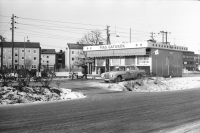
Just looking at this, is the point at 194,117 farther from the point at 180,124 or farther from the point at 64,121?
the point at 64,121

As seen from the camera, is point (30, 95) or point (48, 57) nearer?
point (30, 95)

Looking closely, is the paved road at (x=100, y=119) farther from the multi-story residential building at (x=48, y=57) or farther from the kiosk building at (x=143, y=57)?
the multi-story residential building at (x=48, y=57)

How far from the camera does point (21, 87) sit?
11430mm

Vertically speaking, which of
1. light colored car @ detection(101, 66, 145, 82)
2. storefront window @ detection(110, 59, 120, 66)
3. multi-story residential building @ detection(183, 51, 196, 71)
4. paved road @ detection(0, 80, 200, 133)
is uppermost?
multi-story residential building @ detection(183, 51, 196, 71)

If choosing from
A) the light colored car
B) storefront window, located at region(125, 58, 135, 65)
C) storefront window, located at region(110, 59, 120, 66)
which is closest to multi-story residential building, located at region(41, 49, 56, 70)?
storefront window, located at region(110, 59, 120, 66)

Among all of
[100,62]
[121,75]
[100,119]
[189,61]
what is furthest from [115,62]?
[189,61]

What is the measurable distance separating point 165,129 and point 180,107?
3385 millimetres

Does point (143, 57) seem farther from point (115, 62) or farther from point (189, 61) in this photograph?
point (189, 61)

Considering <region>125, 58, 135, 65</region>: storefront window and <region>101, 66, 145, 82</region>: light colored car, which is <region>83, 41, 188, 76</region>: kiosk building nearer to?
<region>125, 58, 135, 65</region>: storefront window

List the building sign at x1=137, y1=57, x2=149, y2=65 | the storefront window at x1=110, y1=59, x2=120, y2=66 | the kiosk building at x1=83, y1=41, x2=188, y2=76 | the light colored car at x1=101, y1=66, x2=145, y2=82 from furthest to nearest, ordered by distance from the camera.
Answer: the storefront window at x1=110, y1=59, x2=120, y2=66
the building sign at x1=137, y1=57, x2=149, y2=65
the kiosk building at x1=83, y1=41, x2=188, y2=76
the light colored car at x1=101, y1=66, x2=145, y2=82

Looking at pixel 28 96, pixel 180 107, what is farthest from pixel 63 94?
pixel 180 107

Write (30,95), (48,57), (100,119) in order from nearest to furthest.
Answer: (100,119), (30,95), (48,57)

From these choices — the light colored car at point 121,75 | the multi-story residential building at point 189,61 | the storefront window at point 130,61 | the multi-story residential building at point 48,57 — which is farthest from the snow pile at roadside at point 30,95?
the multi-story residential building at point 189,61

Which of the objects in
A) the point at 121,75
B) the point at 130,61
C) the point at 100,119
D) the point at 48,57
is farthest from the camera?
the point at 48,57
